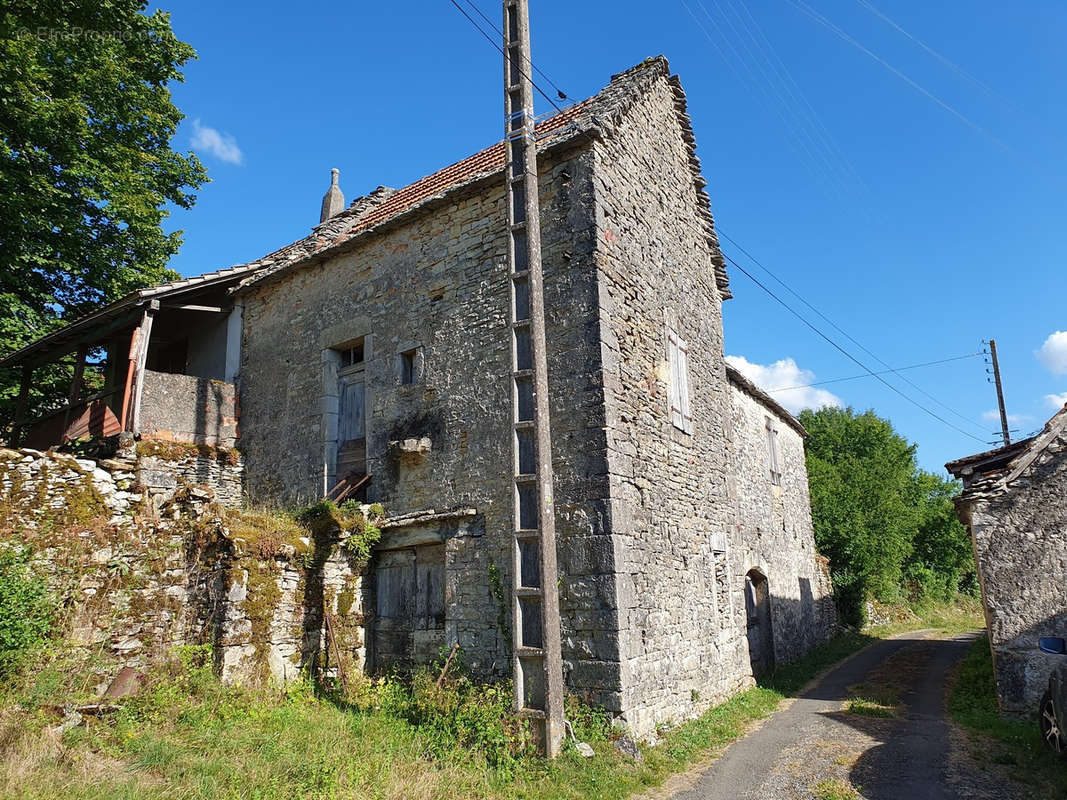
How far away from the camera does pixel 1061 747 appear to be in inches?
258

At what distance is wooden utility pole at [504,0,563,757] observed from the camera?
21.6 feet

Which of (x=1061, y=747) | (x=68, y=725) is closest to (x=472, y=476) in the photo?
(x=68, y=725)

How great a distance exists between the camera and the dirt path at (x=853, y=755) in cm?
611

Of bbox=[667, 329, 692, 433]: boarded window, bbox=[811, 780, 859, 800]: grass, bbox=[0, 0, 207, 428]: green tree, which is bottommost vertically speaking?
bbox=[811, 780, 859, 800]: grass

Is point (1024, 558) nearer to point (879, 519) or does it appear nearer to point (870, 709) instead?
point (870, 709)

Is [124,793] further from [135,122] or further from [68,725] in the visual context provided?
[135,122]

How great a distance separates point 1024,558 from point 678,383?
497 cm

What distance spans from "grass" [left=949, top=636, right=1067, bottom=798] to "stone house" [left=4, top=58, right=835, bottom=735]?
121 inches

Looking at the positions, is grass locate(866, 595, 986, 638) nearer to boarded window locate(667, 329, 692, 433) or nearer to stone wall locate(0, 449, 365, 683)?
boarded window locate(667, 329, 692, 433)

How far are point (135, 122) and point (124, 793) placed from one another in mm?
14624

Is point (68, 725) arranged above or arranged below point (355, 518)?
below

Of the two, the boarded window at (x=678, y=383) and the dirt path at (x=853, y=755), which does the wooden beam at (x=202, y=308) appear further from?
the dirt path at (x=853, y=755)

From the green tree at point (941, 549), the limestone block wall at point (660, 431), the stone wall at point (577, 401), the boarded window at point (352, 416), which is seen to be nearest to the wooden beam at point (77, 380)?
the stone wall at point (577, 401)

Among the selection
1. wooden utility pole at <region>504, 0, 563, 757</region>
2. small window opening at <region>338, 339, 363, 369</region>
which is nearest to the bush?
wooden utility pole at <region>504, 0, 563, 757</region>
